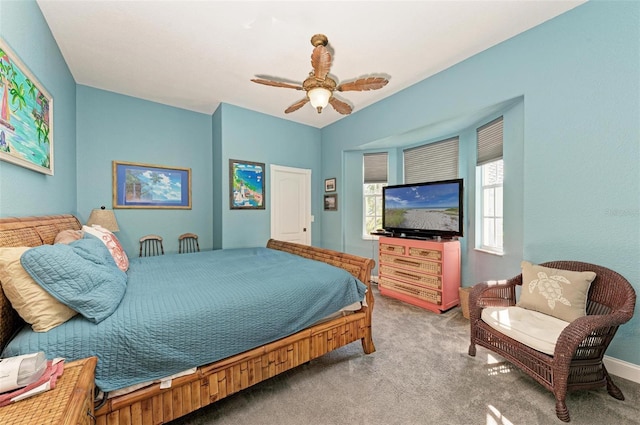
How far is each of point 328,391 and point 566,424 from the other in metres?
1.41

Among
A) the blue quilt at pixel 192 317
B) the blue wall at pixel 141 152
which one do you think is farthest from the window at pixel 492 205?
the blue wall at pixel 141 152

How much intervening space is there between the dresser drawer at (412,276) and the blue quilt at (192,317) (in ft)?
4.86

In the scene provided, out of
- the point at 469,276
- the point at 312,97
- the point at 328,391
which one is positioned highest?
the point at 312,97

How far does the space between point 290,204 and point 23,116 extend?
3.27m

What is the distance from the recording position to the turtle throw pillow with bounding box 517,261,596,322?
5.98 feet

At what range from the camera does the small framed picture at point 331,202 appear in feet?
15.2

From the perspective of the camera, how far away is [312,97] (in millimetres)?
2320

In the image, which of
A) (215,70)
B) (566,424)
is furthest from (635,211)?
(215,70)

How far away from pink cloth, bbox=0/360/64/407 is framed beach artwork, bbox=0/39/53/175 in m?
1.24

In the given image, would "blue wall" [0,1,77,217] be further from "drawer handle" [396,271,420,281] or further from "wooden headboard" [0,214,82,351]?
"drawer handle" [396,271,420,281]

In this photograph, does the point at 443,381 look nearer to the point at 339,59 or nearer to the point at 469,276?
the point at 469,276

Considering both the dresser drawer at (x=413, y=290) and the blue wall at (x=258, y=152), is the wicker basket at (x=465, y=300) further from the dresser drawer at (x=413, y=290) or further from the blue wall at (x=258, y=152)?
the blue wall at (x=258, y=152)

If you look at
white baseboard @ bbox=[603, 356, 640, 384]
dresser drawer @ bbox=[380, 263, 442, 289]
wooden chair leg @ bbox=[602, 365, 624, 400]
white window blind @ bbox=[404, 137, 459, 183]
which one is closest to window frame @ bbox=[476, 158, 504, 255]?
white window blind @ bbox=[404, 137, 459, 183]

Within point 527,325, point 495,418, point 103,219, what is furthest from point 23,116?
point 527,325
